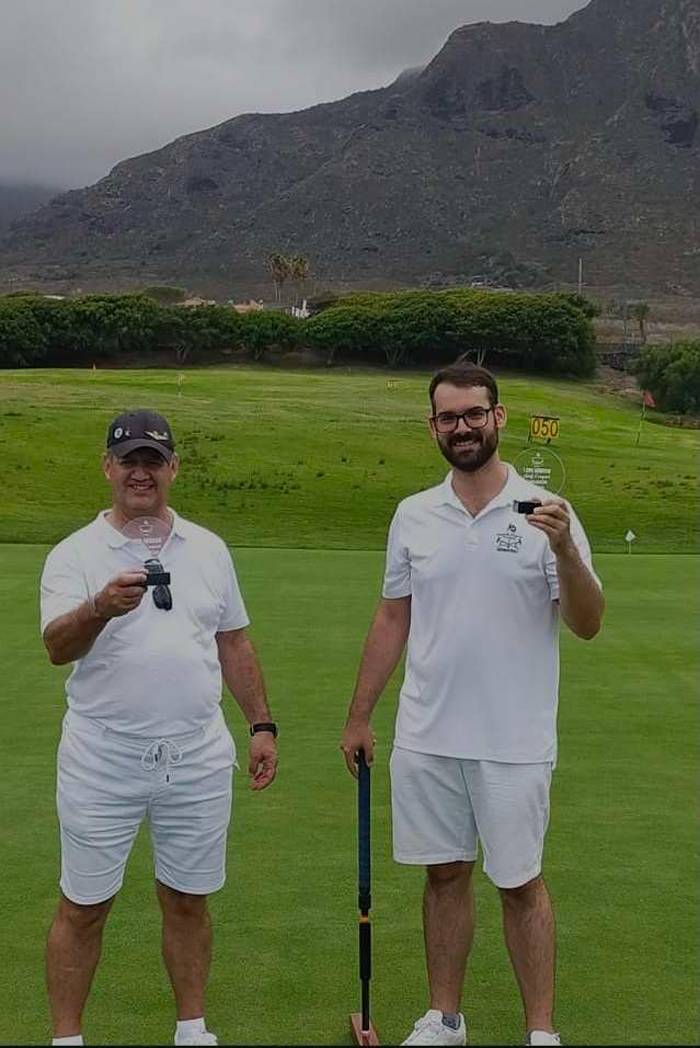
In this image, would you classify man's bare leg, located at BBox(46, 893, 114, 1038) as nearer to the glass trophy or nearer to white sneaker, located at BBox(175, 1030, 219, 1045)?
white sneaker, located at BBox(175, 1030, 219, 1045)

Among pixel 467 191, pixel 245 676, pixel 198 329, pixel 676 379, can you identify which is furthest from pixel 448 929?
pixel 467 191

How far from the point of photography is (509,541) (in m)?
3.71

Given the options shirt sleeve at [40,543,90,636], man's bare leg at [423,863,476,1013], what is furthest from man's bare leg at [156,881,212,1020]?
shirt sleeve at [40,543,90,636]

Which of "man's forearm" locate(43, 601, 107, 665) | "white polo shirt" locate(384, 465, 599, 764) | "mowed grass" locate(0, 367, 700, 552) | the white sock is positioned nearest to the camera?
"man's forearm" locate(43, 601, 107, 665)

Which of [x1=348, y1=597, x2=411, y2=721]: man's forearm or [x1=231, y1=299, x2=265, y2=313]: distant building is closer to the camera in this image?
[x1=348, y1=597, x2=411, y2=721]: man's forearm

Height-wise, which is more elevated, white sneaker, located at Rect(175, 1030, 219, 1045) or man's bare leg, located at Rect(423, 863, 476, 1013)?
man's bare leg, located at Rect(423, 863, 476, 1013)

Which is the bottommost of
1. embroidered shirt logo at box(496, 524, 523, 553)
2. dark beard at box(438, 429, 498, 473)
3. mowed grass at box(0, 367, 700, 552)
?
mowed grass at box(0, 367, 700, 552)

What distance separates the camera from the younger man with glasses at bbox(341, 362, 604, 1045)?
3.71 m

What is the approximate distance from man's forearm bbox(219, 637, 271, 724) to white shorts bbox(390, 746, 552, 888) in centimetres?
47

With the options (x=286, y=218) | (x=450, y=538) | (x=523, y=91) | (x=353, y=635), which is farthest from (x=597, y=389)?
(x=523, y=91)

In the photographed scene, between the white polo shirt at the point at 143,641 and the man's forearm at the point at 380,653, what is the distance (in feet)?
1.86

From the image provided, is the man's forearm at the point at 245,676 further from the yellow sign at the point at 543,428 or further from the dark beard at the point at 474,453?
the yellow sign at the point at 543,428

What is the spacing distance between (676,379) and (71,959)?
5584 cm

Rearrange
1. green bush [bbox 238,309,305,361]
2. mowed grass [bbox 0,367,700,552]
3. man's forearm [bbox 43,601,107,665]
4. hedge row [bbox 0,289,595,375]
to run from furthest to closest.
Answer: green bush [bbox 238,309,305,361] < hedge row [bbox 0,289,595,375] < mowed grass [bbox 0,367,700,552] < man's forearm [bbox 43,601,107,665]
